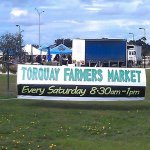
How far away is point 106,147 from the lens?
969 centimetres

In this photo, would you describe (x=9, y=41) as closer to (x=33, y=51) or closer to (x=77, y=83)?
(x=33, y=51)

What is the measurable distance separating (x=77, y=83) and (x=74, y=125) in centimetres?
404

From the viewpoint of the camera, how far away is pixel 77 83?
16.9 m

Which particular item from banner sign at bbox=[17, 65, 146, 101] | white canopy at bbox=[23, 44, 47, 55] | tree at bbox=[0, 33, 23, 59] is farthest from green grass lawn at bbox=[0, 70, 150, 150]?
tree at bbox=[0, 33, 23, 59]

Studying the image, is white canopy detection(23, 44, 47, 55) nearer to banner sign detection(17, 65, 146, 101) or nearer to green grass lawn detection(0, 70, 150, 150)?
green grass lawn detection(0, 70, 150, 150)

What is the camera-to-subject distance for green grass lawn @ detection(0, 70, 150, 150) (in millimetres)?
10062

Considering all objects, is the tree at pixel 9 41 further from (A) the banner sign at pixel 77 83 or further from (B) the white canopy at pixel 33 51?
(A) the banner sign at pixel 77 83

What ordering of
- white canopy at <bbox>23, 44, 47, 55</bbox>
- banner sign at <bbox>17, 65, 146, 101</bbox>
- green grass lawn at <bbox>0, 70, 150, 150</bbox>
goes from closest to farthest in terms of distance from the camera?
green grass lawn at <bbox>0, 70, 150, 150</bbox> < banner sign at <bbox>17, 65, 146, 101</bbox> < white canopy at <bbox>23, 44, 47, 55</bbox>

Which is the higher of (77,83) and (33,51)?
(33,51)

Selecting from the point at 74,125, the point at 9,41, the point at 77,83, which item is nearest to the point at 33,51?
the point at 9,41

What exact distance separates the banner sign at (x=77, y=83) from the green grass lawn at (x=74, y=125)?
1.57 ft

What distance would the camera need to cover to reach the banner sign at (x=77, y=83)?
17.0 meters

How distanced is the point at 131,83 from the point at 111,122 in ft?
12.0

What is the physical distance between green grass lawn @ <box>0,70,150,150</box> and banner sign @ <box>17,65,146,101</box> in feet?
1.57
